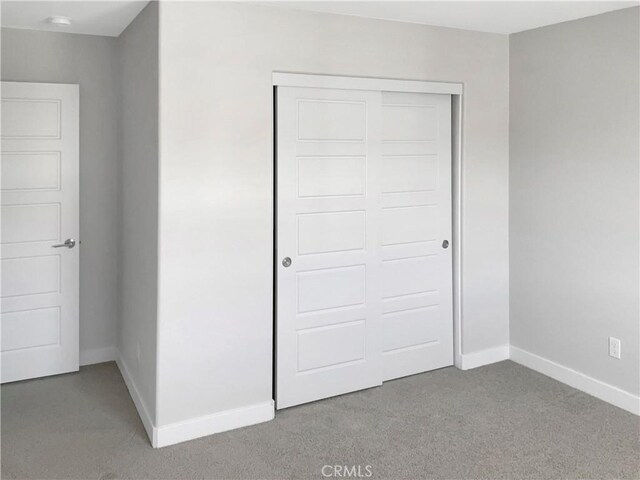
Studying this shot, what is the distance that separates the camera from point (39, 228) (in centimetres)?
382

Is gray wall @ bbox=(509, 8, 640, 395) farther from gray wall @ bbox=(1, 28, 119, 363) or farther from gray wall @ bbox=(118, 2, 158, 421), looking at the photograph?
gray wall @ bbox=(1, 28, 119, 363)

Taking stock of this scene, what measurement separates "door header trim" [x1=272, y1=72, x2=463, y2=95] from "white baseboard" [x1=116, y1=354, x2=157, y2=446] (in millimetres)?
1980

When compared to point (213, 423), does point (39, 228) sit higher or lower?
higher

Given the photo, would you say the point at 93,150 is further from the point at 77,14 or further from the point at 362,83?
the point at 362,83

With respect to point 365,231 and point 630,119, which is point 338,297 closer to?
point 365,231

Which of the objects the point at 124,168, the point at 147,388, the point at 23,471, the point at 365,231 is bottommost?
the point at 23,471

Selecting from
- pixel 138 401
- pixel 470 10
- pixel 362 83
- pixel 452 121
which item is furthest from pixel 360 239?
pixel 138 401

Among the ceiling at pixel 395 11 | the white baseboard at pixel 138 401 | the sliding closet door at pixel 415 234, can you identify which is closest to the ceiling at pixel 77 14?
the ceiling at pixel 395 11

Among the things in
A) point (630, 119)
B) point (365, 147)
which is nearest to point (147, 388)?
point (365, 147)

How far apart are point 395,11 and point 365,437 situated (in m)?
2.42

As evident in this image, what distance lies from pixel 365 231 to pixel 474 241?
921 millimetres

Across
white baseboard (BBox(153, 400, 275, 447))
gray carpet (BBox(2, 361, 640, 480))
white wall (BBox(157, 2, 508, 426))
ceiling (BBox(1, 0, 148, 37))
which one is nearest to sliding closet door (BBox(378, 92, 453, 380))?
gray carpet (BBox(2, 361, 640, 480))

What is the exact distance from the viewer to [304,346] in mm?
3467

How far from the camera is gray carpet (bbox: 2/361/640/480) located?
9.07ft
